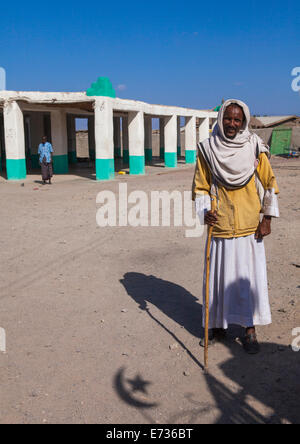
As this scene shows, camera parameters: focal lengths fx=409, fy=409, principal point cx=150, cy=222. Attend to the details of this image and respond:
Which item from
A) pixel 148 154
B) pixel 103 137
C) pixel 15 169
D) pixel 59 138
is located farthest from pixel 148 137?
pixel 15 169

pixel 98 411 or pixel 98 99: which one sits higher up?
pixel 98 99

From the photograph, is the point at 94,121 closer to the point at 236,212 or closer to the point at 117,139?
the point at 117,139

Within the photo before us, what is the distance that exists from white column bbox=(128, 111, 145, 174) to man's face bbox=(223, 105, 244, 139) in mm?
14001

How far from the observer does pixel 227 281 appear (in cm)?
299

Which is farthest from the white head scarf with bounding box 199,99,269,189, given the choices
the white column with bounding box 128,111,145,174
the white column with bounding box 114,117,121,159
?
the white column with bounding box 114,117,121,159

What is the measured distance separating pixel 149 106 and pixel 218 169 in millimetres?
15193

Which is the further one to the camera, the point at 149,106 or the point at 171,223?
the point at 149,106

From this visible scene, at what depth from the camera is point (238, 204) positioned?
9.66 feet

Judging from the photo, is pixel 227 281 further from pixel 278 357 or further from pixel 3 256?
pixel 3 256

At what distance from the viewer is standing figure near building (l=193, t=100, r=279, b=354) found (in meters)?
2.82

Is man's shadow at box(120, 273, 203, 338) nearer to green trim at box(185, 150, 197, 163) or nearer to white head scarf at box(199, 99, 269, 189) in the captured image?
white head scarf at box(199, 99, 269, 189)

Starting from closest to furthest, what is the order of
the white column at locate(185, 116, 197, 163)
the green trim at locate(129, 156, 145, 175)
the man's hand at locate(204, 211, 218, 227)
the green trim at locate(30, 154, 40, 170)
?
the man's hand at locate(204, 211, 218, 227) < the green trim at locate(129, 156, 145, 175) < the green trim at locate(30, 154, 40, 170) < the white column at locate(185, 116, 197, 163)

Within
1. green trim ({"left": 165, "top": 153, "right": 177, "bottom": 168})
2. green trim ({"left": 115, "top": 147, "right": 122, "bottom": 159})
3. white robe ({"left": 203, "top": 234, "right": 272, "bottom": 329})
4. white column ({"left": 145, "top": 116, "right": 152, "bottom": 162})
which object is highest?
white column ({"left": 145, "top": 116, "right": 152, "bottom": 162})
